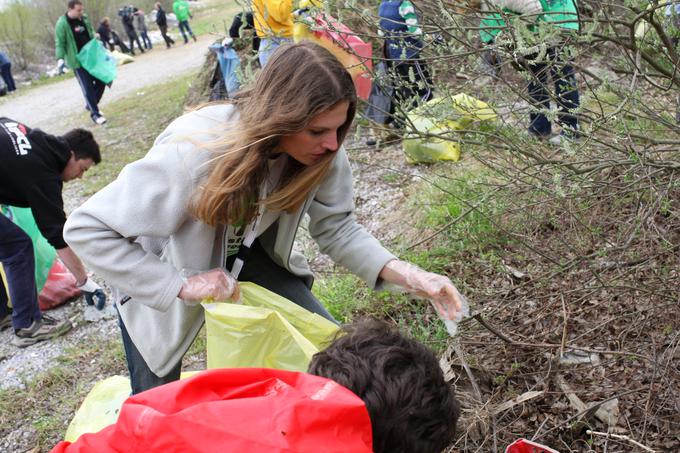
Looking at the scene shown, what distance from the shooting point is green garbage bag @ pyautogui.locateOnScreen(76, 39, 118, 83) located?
909 cm

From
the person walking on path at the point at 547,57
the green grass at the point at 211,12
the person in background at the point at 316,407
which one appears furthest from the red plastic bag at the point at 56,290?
the green grass at the point at 211,12

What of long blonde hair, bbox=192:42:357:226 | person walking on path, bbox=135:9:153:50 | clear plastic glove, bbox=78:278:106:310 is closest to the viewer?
long blonde hair, bbox=192:42:357:226

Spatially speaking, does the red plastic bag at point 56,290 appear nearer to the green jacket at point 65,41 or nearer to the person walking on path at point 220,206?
the person walking on path at point 220,206

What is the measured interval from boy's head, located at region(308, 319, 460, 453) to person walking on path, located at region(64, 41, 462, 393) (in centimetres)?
38

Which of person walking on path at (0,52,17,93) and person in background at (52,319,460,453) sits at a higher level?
person in background at (52,319,460,453)

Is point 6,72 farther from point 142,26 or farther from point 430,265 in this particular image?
point 430,265

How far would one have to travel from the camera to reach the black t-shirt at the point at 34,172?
3.72 m

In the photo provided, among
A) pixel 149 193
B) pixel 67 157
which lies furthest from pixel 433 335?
pixel 67 157

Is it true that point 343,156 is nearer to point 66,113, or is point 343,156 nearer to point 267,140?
point 267,140

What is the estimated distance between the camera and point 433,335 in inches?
117

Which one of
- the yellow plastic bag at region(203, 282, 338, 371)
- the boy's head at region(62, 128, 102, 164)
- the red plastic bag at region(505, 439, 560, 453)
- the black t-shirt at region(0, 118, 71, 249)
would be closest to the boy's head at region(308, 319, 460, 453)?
the yellow plastic bag at region(203, 282, 338, 371)

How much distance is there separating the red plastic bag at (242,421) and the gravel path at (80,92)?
10.8m

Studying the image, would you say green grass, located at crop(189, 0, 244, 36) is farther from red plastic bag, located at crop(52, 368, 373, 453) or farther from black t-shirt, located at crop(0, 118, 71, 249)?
red plastic bag, located at crop(52, 368, 373, 453)

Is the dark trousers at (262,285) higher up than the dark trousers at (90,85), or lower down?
higher up
